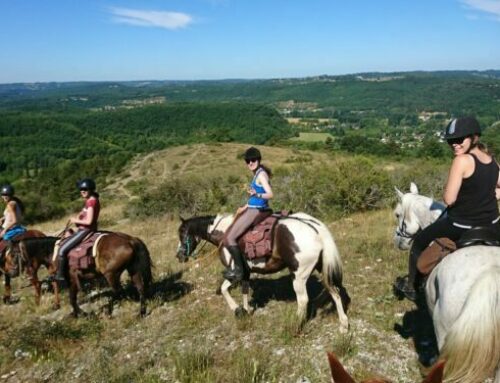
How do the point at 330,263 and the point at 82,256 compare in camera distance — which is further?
the point at 82,256

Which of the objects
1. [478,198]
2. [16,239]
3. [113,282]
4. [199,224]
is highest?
[478,198]

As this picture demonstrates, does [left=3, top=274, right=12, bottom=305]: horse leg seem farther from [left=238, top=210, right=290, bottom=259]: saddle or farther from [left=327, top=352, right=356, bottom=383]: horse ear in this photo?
[left=327, top=352, right=356, bottom=383]: horse ear

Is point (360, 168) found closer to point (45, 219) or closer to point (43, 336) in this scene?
point (43, 336)

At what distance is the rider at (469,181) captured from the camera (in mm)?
3848

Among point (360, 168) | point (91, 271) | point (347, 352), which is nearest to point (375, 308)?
point (347, 352)

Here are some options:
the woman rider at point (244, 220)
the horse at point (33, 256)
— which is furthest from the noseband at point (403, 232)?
the horse at point (33, 256)

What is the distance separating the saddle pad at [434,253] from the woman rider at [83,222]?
562 centimetres

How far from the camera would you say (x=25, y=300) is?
8914mm

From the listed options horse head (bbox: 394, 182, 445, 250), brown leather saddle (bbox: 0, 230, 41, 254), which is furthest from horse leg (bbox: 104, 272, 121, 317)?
horse head (bbox: 394, 182, 445, 250)

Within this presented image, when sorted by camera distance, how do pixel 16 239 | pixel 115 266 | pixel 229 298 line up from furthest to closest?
pixel 16 239
pixel 115 266
pixel 229 298

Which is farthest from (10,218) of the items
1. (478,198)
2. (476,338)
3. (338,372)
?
(338,372)

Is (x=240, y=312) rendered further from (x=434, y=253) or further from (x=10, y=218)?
(x=10, y=218)

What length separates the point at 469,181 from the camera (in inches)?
154

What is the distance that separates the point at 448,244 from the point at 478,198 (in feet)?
1.75
